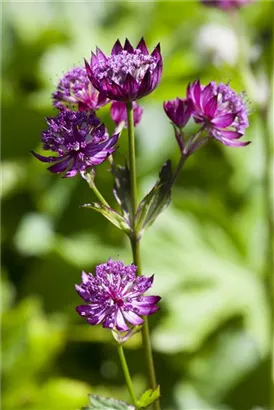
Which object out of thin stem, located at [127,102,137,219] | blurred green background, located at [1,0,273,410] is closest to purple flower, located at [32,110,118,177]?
thin stem, located at [127,102,137,219]

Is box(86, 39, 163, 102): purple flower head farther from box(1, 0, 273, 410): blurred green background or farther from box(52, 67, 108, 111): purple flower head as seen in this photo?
box(1, 0, 273, 410): blurred green background

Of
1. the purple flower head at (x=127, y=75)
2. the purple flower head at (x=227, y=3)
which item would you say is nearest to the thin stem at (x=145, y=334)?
the purple flower head at (x=127, y=75)

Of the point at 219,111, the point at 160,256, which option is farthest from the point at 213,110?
the point at 160,256

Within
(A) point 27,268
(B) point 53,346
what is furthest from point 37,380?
(A) point 27,268

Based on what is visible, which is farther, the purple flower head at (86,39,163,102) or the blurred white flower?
the blurred white flower

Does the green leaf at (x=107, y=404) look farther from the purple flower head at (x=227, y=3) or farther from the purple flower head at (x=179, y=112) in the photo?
the purple flower head at (x=227, y=3)

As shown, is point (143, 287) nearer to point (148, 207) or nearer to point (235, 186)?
point (148, 207)
